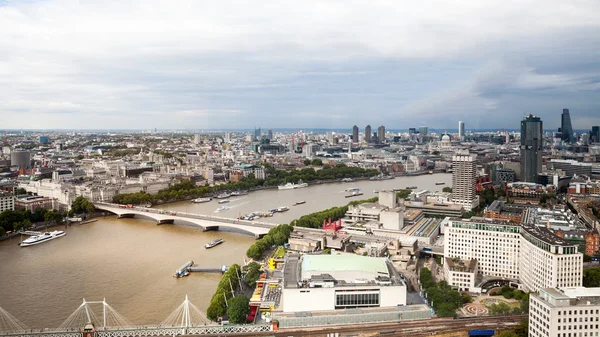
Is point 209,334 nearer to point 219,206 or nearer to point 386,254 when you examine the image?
point 386,254

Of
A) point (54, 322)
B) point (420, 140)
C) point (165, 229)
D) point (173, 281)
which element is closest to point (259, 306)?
point (173, 281)

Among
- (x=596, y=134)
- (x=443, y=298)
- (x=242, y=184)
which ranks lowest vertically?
(x=443, y=298)

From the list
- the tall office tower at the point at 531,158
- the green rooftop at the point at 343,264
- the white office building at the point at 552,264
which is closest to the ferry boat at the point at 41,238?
the green rooftop at the point at 343,264

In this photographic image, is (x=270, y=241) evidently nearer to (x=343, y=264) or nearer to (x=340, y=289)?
(x=343, y=264)

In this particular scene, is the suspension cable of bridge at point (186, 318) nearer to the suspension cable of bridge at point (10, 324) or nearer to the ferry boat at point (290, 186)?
the suspension cable of bridge at point (10, 324)

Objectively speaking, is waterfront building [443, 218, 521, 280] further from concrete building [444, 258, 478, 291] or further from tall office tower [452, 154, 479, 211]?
tall office tower [452, 154, 479, 211]

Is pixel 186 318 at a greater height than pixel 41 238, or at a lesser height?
lesser

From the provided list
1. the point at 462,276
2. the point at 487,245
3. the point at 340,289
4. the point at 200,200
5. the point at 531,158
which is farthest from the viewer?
the point at 531,158

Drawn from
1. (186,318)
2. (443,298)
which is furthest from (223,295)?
(443,298)
